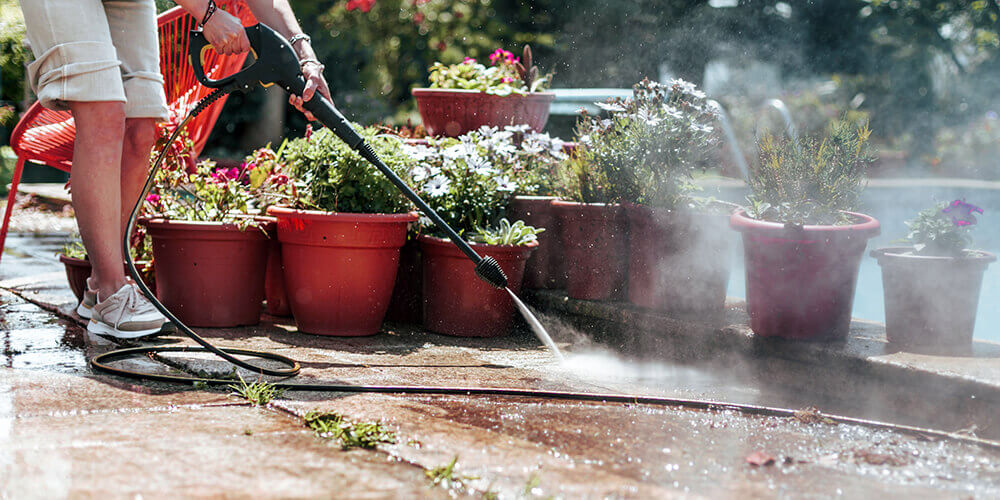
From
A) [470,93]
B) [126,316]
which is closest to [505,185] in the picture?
[470,93]

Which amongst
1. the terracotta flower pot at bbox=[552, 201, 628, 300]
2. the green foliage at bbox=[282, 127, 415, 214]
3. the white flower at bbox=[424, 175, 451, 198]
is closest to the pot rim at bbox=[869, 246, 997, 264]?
the terracotta flower pot at bbox=[552, 201, 628, 300]

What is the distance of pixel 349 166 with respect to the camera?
8.90ft

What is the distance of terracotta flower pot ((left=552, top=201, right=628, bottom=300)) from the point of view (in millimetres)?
2832

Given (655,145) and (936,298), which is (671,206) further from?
(936,298)

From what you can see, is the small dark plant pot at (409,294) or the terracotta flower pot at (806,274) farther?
the small dark plant pot at (409,294)

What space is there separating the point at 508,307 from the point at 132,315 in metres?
1.10

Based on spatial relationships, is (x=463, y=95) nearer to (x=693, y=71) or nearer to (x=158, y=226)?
(x=158, y=226)

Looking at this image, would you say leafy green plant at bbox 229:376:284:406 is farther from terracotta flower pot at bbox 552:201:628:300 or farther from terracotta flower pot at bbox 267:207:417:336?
terracotta flower pot at bbox 552:201:628:300

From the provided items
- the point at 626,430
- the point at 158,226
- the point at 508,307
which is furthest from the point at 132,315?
the point at 626,430

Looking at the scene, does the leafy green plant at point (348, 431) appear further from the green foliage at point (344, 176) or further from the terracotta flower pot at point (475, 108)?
the terracotta flower pot at point (475, 108)

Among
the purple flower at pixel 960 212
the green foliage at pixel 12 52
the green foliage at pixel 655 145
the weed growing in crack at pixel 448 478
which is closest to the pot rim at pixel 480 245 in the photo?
the green foliage at pixel 655 145

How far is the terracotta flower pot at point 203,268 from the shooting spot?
2.71 m

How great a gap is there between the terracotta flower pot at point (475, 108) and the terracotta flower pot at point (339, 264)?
0.70 meters

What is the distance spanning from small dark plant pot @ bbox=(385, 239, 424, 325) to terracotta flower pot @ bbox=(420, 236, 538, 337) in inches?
7.3
